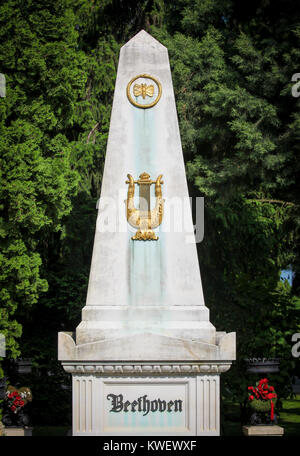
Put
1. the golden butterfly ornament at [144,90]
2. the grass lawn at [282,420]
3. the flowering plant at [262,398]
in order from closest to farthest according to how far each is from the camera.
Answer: the golden butterfly ornament at [144,90], the flowering plant at [262,398], the grass lawn at [282,420]

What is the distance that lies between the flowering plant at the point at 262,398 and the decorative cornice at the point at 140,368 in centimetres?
377

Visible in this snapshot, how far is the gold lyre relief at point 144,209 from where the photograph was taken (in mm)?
8242

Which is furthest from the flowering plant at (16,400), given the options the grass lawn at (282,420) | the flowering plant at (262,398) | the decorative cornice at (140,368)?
the decorative cornice at (140,368)

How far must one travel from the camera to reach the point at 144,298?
8.09 metres

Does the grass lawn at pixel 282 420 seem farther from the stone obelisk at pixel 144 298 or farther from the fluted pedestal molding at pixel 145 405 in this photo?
the stone obelisk at pixel 144 298

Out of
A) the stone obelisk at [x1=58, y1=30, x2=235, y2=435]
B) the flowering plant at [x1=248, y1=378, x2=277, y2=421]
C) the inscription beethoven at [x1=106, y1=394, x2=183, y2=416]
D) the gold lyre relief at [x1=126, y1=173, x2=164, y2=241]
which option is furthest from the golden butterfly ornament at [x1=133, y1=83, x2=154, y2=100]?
the flowering plant at [x1=248, y1=378, x2=277, y2=421]

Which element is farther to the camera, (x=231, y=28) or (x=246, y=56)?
(x=231, y=28)

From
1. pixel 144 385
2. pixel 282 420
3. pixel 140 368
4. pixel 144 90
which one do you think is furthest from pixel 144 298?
pixel 282 420

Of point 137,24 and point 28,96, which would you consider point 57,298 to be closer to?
point 28,96

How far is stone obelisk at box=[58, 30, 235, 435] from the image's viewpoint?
7.71 m

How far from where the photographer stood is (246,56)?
14141 millimetres

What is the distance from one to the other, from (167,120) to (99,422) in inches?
152

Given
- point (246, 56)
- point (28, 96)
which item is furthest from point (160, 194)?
point (246, 56)

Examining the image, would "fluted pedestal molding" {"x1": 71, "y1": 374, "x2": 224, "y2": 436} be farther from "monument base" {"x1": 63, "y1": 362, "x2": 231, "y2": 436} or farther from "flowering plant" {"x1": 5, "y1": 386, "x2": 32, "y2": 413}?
"flowering plant" {"x1": 5, "y1": 386, "x2": 32, "y2": 413}
